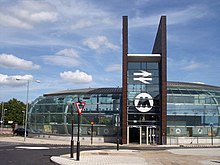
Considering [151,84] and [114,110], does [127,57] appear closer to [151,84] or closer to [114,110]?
[151,84]

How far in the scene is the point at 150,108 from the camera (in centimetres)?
4428

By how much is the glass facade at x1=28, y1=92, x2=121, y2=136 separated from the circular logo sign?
Result: 434 cm

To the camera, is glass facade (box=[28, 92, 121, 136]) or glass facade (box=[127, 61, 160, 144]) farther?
glass facade (box=[28, 92, 121, 136])

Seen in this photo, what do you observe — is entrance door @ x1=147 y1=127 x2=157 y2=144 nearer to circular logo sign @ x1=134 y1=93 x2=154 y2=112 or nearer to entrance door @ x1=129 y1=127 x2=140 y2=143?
entrance door @ x1=129 y1=127 x2=140 y2=143

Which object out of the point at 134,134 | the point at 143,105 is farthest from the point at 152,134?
the point at 143,105

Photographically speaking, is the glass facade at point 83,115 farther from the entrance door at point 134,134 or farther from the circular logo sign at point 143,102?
the circular logo sign at point 143,102

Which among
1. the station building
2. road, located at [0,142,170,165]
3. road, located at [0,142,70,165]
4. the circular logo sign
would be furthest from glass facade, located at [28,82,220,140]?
road, located at [0,142,70,165]

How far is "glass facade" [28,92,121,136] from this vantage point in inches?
1857

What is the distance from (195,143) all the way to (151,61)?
12.6 meters

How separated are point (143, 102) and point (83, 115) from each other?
9.61m

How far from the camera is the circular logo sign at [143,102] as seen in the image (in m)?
44.2

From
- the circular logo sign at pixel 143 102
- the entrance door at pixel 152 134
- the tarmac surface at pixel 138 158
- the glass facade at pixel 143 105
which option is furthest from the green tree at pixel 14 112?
the tarmac surface at pixel 138 158

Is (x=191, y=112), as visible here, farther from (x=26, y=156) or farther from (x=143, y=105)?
(x=26, y=156)

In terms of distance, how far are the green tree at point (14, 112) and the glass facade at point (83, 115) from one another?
44370 millimetres
